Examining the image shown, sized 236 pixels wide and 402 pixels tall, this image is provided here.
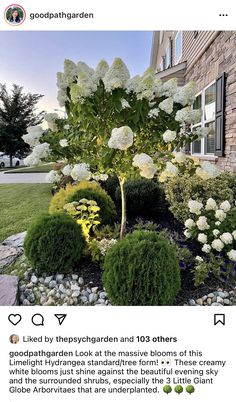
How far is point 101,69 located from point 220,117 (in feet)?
5.26

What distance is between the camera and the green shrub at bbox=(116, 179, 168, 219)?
2.59 m

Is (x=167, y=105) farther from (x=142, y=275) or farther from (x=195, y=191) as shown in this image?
(x=195, y=191)

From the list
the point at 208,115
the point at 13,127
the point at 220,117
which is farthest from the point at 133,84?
the point at 208,115

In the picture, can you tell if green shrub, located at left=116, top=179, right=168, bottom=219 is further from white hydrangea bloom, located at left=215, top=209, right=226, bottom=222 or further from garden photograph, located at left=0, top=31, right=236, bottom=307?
white hydrangea bloom, located at left=215, top=209, right=226, bottom=222

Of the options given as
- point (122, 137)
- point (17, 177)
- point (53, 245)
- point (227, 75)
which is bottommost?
point (53, 245)

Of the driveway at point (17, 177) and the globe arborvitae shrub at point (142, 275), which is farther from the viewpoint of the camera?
the driveway at point (17, 177)

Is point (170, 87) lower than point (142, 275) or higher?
higher

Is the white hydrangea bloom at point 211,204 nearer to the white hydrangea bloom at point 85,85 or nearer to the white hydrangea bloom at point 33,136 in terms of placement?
the white hydrangea bloom at point 85,85

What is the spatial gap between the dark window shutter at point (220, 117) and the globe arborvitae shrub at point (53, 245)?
1.68 meters

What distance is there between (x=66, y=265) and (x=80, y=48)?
1.01 metres

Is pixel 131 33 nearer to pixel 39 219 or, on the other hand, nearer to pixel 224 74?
pixel 39 219

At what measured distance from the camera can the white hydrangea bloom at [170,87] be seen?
1.49 m

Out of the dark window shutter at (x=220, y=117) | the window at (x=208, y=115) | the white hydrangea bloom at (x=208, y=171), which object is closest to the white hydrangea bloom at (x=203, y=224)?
the white hydrangea bloom at (x=208, y=171)
